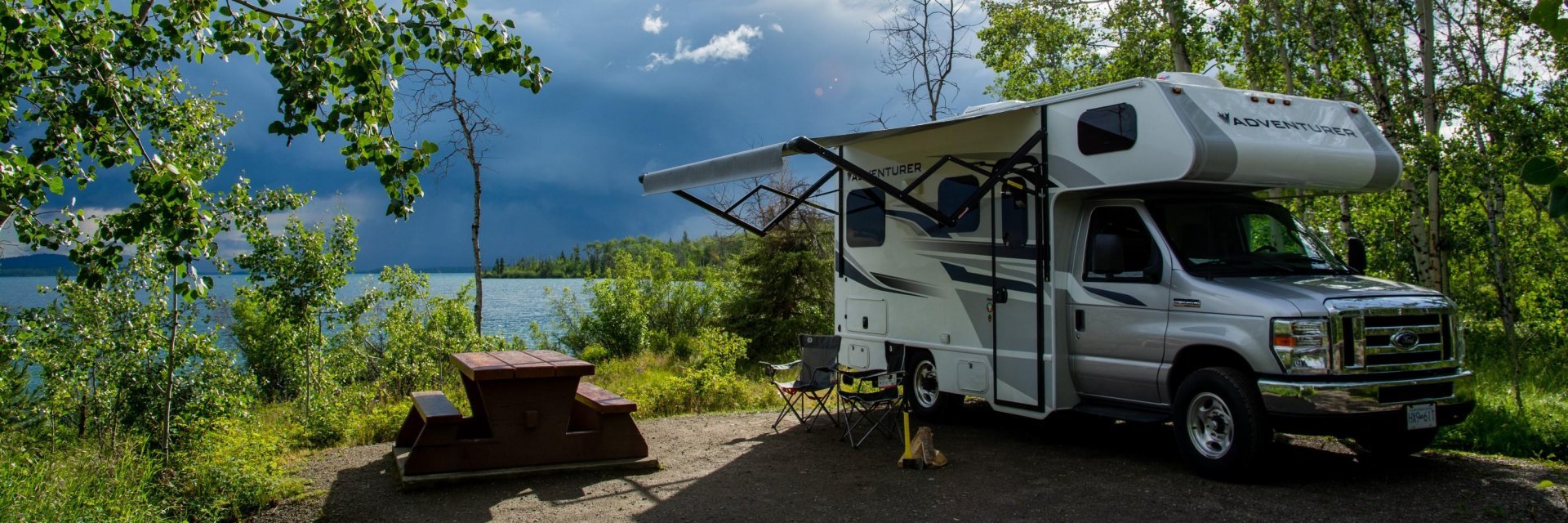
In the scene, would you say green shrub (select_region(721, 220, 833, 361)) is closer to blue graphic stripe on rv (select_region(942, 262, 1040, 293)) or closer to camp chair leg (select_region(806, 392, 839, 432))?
camp chair leg (select_region(806, 392, 839, 432))

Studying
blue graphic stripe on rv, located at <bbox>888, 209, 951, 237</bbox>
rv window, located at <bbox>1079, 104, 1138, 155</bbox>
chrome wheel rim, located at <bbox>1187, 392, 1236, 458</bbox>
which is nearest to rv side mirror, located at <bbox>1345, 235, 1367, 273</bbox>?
chrome wheel rim, located at <bbox>1187, 392, 1236, 458</bbox>

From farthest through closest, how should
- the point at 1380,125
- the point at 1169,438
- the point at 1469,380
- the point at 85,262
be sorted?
the point at 1380,125
the point at 1169,438
the point at 1469,380
the point at 85,262

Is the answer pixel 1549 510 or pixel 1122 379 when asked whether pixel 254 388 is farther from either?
pixel 1549 510

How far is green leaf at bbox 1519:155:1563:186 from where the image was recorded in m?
2.90

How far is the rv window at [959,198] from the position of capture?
8172 millimetres

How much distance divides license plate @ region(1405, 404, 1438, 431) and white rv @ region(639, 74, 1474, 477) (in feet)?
0.04

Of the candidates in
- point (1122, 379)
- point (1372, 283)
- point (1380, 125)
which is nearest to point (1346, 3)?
point (1380, 125)

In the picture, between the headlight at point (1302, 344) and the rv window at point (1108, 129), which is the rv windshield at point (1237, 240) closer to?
the rv window at point (1108, 129)

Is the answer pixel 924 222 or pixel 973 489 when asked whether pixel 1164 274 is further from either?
pixel 924 222

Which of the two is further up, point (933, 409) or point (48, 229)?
point (48, 229)

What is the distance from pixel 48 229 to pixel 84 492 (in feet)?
5.10

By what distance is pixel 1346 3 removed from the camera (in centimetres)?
1034

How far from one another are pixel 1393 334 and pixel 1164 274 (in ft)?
4.49

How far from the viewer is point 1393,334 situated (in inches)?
239
